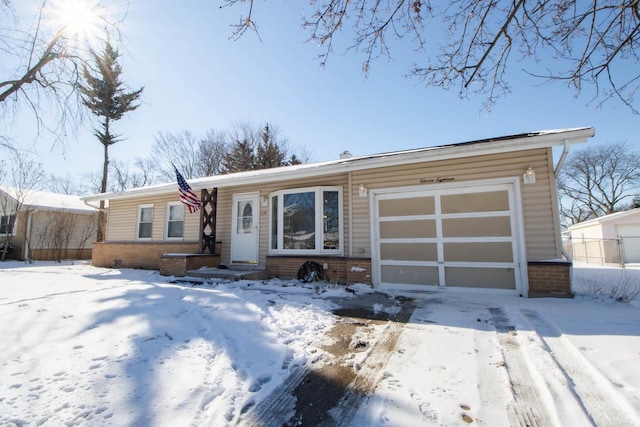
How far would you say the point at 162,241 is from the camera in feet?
33.8

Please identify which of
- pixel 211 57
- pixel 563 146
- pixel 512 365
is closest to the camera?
pixel 512 365

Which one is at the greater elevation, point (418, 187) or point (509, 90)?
point (509, 90)

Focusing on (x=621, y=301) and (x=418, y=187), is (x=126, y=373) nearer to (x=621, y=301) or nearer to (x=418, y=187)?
(x=418, y=187)

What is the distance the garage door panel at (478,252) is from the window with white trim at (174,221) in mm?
8236

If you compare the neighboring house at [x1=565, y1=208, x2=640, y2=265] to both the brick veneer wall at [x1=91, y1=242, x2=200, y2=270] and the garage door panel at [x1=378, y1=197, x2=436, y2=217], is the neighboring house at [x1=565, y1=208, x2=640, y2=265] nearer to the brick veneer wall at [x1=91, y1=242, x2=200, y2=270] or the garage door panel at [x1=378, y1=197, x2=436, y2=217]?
the garage door panel at [x1=378, y1=197, x2=436, y2=217]

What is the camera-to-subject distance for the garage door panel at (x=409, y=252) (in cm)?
648

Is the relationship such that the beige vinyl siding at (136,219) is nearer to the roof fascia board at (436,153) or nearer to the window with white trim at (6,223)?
the roof fascia board at (436,153)

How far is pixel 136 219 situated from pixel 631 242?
86.3 feet

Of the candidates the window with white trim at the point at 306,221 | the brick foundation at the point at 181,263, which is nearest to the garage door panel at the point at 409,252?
the window with white trim at the point at 306,221

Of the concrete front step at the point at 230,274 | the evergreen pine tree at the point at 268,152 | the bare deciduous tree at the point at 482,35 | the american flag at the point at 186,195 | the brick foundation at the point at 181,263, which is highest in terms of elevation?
the evergreen pine tree at the point at 268,152

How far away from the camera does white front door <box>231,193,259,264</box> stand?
8.80 meters

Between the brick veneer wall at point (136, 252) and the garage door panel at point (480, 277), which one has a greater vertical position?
the brick veneer wall at point (136, 252)

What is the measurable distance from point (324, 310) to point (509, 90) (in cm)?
463

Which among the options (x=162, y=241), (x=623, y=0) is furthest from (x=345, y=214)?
(x=162, y=241)
